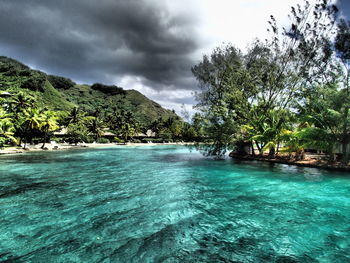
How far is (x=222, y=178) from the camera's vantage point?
12.0 m

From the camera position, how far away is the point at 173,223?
5.50 meters

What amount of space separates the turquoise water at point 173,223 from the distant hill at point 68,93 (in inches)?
2715

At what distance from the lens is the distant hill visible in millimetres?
91000

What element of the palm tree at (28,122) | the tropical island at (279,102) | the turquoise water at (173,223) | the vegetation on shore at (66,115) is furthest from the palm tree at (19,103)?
the turquoise water at (173,223)

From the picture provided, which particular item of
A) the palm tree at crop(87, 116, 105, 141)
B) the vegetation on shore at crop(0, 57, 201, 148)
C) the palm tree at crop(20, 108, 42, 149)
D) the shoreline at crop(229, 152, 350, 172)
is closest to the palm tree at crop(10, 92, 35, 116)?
the vegetation on shore at crop(0, 57, 201, 148)

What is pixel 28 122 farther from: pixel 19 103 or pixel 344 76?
pixel 344 76

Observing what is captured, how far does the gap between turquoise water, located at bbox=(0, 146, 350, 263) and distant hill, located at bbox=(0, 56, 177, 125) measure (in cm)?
6897

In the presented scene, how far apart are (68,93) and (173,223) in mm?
160737

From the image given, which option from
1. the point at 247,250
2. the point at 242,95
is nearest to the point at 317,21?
the point at 242,95

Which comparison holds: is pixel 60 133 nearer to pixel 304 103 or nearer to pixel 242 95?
pixel 242 95

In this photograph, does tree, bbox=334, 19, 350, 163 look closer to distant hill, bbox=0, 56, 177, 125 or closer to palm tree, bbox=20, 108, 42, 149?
palm tree, bbox=20, 108, 42, 149

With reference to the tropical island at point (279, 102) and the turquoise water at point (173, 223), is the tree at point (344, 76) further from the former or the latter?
the turquoise water at point (173, 223)

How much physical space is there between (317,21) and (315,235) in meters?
20.1

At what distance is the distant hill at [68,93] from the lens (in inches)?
3583
